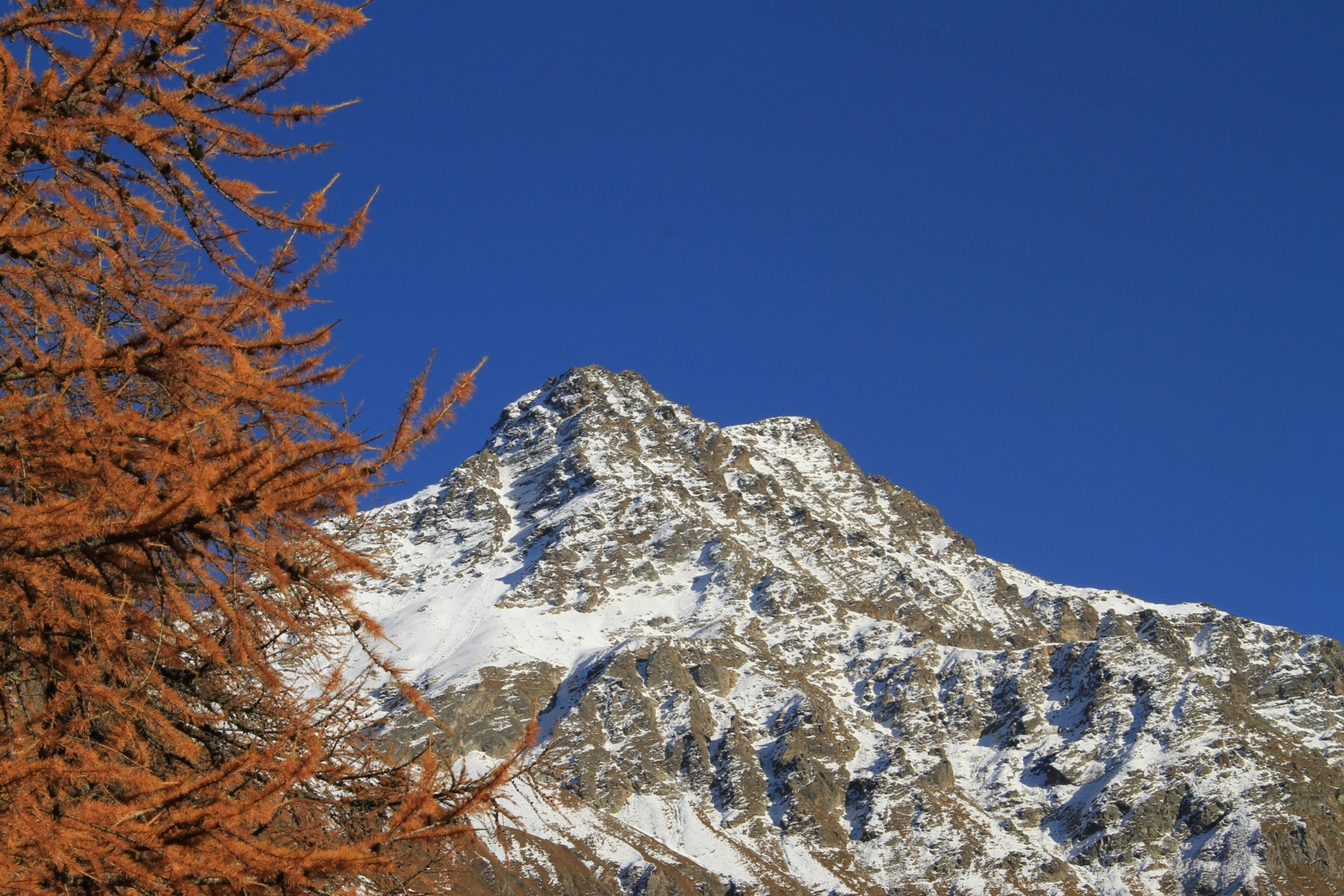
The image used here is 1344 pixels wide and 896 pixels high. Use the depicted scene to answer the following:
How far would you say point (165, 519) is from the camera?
3.96 m

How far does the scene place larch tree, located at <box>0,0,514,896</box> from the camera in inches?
148

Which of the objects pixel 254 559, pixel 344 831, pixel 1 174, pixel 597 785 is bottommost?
pixel 344 831

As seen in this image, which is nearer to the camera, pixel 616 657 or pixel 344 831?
pixel 344 831

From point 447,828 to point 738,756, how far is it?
179383mm

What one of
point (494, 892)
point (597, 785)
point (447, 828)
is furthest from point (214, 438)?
point (597, 785)

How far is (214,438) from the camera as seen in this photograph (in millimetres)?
4973

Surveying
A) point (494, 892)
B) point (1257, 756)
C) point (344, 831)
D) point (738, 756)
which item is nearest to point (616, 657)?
point (738, 756)

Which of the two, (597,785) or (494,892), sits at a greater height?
(597,785)

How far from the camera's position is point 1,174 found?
4887 mm

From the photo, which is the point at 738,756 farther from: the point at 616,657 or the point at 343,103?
the point at 343,103

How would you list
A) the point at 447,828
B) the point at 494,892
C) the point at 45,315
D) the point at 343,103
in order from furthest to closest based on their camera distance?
the point at 494,892 < the point at 343,103 < the point at 45,315 < the point at 447,828

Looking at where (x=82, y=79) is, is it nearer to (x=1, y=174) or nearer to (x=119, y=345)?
(x=1, y=174)

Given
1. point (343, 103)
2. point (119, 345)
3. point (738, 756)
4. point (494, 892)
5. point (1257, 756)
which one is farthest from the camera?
point (738, 756)

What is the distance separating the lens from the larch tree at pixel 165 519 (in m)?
3.76
